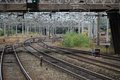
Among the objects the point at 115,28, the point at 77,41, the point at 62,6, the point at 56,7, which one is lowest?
the point at 77,41

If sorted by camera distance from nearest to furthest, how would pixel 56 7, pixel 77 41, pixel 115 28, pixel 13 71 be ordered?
1. pixel 13 71
2. pixel 56 7
3. pixel 115 28
4. pixel 77 41

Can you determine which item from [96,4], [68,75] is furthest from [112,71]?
[96,4]

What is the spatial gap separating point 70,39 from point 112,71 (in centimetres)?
3763

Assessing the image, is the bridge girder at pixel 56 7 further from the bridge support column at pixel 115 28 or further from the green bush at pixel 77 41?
the green bush at pixel 77 41

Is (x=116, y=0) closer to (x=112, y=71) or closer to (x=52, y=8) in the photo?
(x=52, y=8)

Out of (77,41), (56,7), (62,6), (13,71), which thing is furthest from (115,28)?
(77,41)

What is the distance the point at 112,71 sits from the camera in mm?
22297

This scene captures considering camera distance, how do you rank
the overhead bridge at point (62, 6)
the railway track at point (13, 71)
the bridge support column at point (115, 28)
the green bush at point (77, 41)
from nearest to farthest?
the railway track at point (13, 71), the overhead bridge at point (62, 6), the bridge support column at point (115, 28), the green bush at point (77, 41)

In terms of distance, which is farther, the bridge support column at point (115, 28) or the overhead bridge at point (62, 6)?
the bridge support column at point (115, 28)

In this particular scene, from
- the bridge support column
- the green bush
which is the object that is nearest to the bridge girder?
the bridge support column

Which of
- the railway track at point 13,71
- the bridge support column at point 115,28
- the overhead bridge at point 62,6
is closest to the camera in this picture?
the railway track at point 13,71

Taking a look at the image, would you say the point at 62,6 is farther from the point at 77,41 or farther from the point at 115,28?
the point at 77,41

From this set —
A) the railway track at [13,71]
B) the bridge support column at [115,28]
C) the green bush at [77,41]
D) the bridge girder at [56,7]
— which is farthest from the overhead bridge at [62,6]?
the green bush at [77,41]

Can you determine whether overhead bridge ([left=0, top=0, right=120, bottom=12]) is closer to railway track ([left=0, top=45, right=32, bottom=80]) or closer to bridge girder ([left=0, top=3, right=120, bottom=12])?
bridge girder ([left=0, top=3, right=120, bottom=12])
